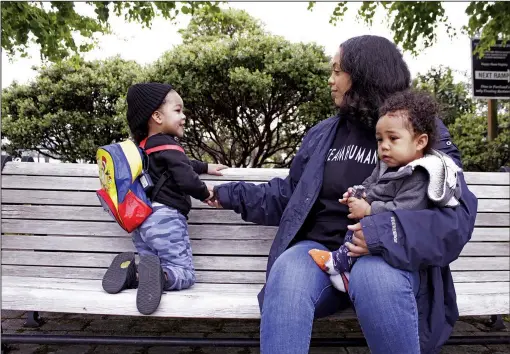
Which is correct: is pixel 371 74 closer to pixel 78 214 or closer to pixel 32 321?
pixel 78 214

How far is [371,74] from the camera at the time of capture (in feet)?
7.00

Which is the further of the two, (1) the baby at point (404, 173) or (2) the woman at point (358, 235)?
(1) the baby at point (404, 173)

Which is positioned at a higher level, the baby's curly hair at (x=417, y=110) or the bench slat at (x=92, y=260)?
the baby's curly hair at (x=417, y=110)

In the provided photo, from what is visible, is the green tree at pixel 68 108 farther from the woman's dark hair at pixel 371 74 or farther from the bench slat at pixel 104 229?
the woman's dark hair at pixel 371 74

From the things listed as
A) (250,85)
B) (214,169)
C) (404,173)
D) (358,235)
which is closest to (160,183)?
(214,169)

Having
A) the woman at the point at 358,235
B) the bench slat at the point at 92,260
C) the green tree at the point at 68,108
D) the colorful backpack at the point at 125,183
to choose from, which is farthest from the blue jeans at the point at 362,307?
the green tree at the point at 68,108

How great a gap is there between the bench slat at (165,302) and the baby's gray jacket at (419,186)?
0.64 meters

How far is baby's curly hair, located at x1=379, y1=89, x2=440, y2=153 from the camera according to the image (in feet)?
6.26

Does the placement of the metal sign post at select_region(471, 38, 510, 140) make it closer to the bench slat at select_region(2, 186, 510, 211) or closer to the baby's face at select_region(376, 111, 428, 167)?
the bench slat at select_region(2, 186, 510, 211)

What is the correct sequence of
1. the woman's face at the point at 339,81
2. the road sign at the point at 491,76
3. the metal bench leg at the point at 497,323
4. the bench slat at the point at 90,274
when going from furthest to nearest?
the road sign at the point at 491,76, the metal bench leg at the point at 497,323, the bench slat at the point at 90,274, the woman's face at the point at 339,81

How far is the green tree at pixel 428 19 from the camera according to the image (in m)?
5.59

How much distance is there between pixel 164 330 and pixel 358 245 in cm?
Answer: 192

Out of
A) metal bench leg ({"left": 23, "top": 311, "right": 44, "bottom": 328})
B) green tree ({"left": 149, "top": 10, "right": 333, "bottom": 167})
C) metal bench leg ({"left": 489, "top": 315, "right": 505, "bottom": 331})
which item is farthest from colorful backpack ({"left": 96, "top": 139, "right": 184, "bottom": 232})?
green tree ({"left": 149, "top": 10, "right": 333, "bottom": 167})

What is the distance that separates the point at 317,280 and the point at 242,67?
4414mm
